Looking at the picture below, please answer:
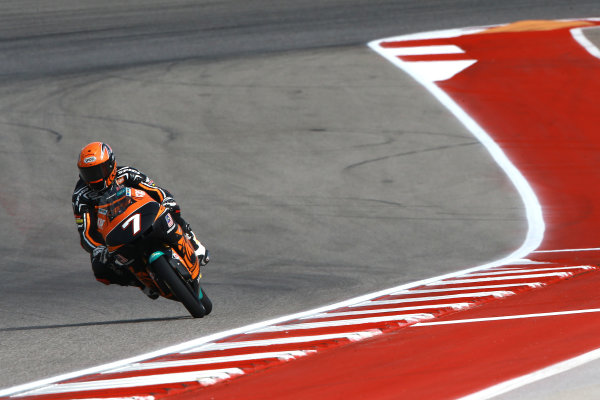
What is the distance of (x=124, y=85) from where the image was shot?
58.9 ft

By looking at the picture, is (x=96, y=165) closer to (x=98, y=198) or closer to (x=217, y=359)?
(x=98, y=198)

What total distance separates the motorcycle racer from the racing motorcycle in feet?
0.35

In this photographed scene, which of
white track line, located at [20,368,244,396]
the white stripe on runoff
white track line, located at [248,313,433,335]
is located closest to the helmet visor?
white track line, located at [248,313,433,335]

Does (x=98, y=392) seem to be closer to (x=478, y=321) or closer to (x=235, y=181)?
(x=478, y=321)

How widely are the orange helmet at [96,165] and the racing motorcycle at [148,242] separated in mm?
124

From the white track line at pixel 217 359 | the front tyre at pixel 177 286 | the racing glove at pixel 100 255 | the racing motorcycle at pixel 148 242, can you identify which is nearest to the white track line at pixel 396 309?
the front tyre at pixel 177 286

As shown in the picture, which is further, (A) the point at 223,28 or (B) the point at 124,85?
(A) the point at 223,28

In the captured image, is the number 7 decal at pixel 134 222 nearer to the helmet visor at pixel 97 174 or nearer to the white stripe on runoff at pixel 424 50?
the helmet visor at pixel 97 174

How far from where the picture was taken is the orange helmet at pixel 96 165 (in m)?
8.07

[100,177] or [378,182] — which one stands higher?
[100,177]

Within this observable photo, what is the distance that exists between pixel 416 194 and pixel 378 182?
0.63 metres

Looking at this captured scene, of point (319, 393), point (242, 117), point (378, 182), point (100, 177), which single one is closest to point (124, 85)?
point (242, 117)

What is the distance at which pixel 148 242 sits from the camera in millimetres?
8102

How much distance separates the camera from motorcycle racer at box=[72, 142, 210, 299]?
8109 mm
